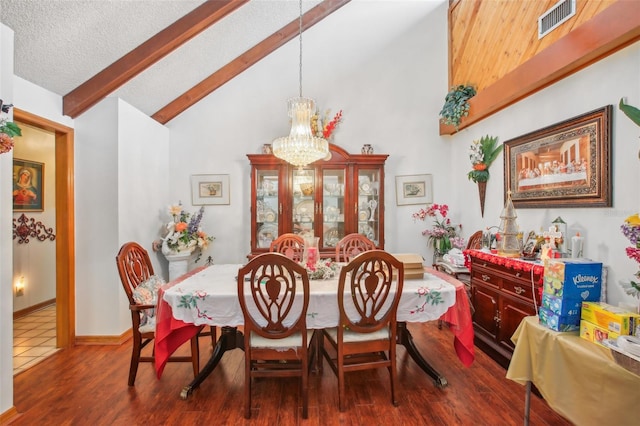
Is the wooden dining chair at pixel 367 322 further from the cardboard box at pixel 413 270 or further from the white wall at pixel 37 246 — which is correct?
the white wall at pixel 37 246

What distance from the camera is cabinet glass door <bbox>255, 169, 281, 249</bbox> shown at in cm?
385

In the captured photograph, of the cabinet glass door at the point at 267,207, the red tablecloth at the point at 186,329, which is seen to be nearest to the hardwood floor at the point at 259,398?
the red tablecloth at the point at 186,329

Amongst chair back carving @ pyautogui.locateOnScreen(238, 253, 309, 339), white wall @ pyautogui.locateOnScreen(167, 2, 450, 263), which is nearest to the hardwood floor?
chair back carving @ pyautogui.locateOnScreen(238, 253, 309, 339)

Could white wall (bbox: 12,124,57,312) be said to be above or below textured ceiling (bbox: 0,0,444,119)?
below

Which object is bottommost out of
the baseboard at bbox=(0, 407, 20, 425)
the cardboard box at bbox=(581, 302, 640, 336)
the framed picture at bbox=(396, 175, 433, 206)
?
the baseboard at bbox=(0, 407, 20, 425)

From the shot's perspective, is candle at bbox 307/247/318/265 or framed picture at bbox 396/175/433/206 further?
framed picture at bbox 396/175/433/206

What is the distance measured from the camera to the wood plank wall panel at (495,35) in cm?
237

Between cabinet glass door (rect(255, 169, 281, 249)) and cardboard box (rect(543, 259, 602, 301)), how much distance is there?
9.60 ft

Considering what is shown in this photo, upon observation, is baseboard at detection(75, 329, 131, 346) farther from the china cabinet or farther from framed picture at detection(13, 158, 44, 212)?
framed picture at detection(13, 158, 44, 212)

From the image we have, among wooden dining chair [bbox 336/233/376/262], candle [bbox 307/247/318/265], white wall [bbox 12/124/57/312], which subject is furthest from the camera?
white wall [bbox 12/124/57/312]

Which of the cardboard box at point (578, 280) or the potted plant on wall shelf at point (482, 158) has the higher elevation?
the potted plant on wall shelf at point (482, 158)

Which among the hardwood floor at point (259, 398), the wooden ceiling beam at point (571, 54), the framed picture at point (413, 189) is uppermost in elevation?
the wooden ceiling beam at point (571, 54)

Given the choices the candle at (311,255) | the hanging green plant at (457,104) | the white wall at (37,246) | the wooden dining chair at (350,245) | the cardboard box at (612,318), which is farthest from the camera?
the white wall at (37,246)

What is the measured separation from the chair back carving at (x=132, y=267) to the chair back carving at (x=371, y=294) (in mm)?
1539
